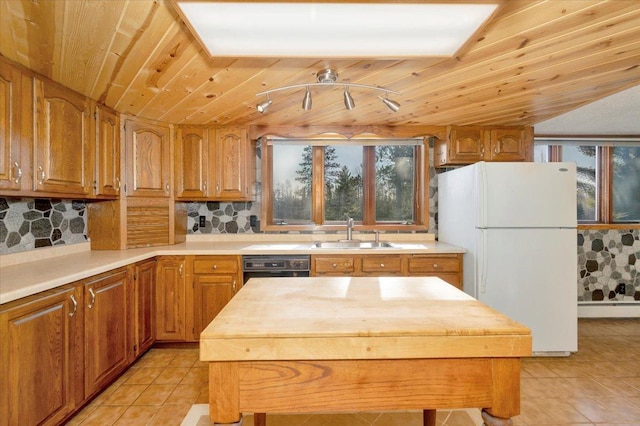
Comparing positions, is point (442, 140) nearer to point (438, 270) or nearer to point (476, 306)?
point (438, 270)

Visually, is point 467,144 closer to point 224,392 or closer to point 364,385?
→ point 364,385

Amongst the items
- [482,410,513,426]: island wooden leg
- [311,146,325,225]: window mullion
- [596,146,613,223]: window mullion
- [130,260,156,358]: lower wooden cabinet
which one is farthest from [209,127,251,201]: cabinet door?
[596,146,613,223]: window mullion

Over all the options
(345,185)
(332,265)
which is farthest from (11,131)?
(345,185)

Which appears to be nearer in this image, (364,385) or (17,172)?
(364,385)

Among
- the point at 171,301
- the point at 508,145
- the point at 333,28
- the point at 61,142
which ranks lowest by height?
the point at 171,301

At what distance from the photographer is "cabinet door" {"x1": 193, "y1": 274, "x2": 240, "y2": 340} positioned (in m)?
2.93

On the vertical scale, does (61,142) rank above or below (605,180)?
above

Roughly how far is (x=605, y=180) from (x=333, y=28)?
4.20 m

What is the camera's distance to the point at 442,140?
3.45 m

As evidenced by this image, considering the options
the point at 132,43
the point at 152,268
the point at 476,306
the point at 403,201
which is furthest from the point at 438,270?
the point at 132,43

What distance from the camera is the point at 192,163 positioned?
3246 mm

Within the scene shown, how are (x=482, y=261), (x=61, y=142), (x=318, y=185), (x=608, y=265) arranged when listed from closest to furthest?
(x=61, y=142), (x=482, y=261), (x=318, y=185), (x=608, y=265)

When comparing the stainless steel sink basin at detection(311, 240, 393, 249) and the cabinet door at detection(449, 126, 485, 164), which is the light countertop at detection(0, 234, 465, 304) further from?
the cabinet door at detection(449, 126, 485, 164)

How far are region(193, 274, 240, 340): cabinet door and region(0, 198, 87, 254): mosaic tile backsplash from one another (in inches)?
42.5
